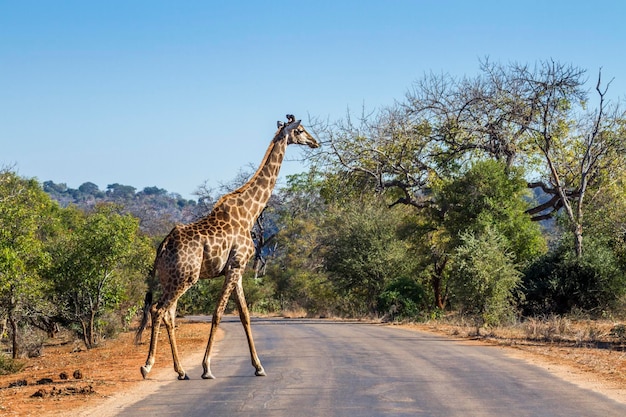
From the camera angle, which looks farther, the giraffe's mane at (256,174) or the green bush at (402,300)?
the green bush at (402,300)

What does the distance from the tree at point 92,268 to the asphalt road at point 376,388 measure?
10.3m

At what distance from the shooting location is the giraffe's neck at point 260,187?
1475cm

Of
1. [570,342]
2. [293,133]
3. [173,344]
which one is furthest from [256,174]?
[570,342]

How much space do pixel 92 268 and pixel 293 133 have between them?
1464cm

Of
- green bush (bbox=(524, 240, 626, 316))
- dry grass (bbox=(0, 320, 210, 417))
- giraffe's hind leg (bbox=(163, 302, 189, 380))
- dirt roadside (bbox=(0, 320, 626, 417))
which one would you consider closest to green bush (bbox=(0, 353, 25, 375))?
dry grass (bbox=(0, 320, 210, 417))

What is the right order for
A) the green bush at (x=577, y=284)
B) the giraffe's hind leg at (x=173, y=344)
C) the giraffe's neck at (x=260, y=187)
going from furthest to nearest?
the green bush at (x=577, y=284), the giraffe's neck at (x=260, y=187), the giraffe's hind leg at (x=173, y=344)

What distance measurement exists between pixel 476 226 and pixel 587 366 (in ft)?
65.2

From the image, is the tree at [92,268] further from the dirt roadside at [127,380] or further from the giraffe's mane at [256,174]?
the giraffe's mane at [256,174]

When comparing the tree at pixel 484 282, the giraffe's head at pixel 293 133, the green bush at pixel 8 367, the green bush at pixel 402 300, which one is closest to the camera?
the giraffe's head at pixel 293 133

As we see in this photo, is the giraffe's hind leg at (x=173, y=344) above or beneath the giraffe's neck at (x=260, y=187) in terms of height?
A: beneath

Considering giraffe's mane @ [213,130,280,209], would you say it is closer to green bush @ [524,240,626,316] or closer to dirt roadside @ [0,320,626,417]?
dirt roadside @ [0,320,626,417]

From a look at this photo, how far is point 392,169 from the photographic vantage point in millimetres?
43594

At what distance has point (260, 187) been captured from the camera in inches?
A: 594

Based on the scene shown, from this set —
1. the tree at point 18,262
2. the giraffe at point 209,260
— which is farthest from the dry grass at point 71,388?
the tree at point 18,262
